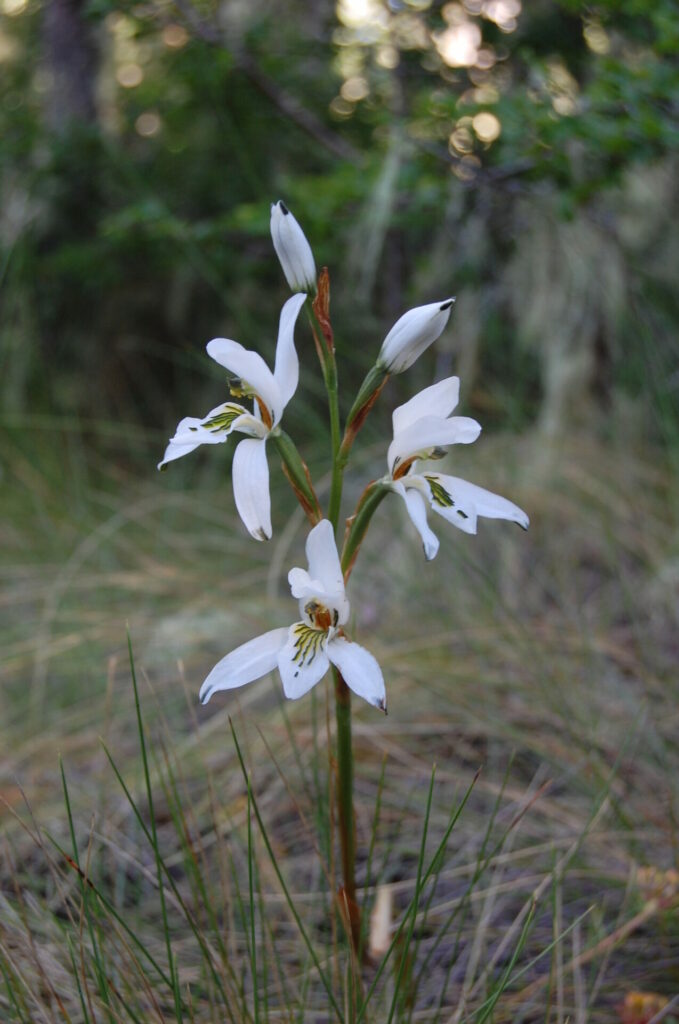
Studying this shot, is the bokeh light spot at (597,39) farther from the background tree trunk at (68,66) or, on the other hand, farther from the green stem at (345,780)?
the green stem at (345,780)

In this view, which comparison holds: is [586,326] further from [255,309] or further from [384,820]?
[384,820]

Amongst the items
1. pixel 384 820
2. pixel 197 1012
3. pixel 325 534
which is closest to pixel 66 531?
pixel 384 820

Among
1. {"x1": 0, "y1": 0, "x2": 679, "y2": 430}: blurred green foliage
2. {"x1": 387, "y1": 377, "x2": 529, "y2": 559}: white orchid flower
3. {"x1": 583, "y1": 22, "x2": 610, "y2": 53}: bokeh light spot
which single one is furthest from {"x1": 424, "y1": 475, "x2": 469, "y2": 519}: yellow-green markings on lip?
{"x1": 583, "y1": 22, "x2": 610, "y2": 53}: bokeh light spot

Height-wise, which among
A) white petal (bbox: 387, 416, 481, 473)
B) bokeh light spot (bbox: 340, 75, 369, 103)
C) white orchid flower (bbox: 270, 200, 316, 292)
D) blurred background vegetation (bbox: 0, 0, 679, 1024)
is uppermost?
white orchid flower (bbox: 270, 200, 316, 292)

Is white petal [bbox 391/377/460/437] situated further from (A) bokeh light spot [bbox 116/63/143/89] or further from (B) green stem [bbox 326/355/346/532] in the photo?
(A) bokeh light spot [bbox 116/63/143/89]

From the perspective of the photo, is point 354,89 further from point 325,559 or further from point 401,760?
point 325,559

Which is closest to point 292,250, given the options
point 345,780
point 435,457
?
point 435,457

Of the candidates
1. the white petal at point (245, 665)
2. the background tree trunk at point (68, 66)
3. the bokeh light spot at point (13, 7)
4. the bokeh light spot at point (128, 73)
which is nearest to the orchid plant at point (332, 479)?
the white petal at point (245, 665)
